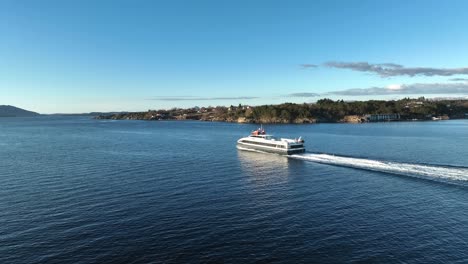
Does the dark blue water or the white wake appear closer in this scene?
the dark blue water

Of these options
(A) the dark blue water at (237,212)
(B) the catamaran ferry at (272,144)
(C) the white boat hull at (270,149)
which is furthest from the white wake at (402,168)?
(B) the catamaran ferry at (272,144)

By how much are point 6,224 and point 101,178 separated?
71.2 feet

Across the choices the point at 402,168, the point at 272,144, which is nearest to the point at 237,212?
the point at 402,168

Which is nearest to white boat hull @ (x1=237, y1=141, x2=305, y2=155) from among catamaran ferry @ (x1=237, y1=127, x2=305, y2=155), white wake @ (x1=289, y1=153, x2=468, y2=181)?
catamaran ferry @ (x1=237, y1=127, x2=305, y2=155)

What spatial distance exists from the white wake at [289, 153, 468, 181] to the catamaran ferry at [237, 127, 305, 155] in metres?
5.91

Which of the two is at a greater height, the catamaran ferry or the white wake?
the catamaran ferry

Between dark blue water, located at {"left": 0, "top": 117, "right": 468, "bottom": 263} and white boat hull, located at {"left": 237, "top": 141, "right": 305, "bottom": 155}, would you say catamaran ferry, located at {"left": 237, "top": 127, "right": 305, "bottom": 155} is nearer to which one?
white boat hull, located at {"left": 237, "top": 141, "right": 305, "bottom": 155}

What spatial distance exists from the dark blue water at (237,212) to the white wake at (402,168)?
25 cm

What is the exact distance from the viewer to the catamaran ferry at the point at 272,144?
82250 mm

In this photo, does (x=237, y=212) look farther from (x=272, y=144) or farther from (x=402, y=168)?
(x=272, y=144)

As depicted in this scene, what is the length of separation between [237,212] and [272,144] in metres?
47.2

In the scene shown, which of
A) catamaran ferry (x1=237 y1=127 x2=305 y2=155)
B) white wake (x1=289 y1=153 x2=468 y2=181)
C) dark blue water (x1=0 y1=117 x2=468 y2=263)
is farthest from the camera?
catamaran ferry (x1=237 y1=127 x2=305 y2=155)

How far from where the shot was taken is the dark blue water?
30234 millimetres

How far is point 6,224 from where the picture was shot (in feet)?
120
